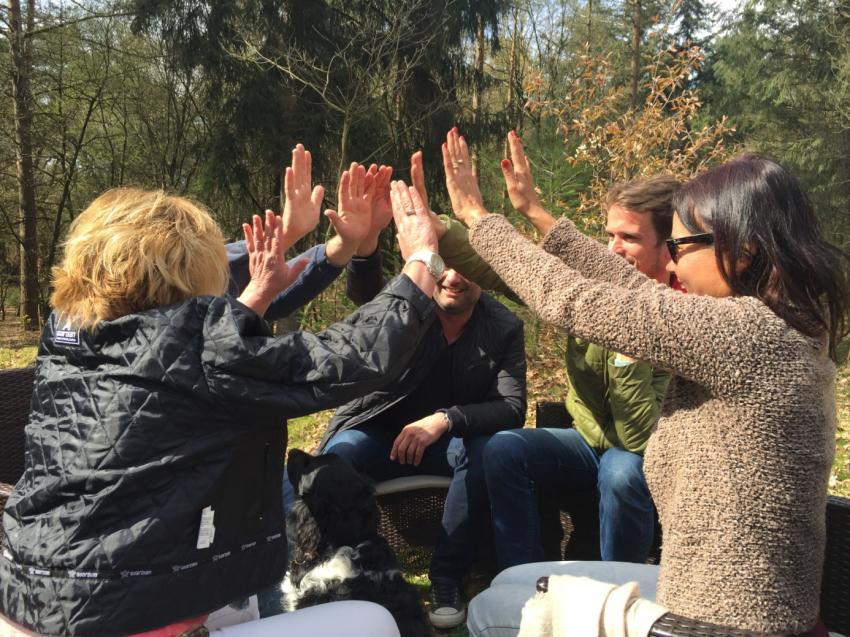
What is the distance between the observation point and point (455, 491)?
2850mm

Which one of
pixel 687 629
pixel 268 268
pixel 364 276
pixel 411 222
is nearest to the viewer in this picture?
pixel 687 629

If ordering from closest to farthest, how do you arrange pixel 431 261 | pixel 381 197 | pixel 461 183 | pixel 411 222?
pixel 431 261
pixel 411 222
pixel 461 183
pixel 381 197

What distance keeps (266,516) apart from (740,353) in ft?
3.54

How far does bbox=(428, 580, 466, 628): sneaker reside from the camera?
2781 millimetres

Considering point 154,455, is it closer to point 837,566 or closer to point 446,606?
point 446,606

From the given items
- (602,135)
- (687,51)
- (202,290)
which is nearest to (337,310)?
(602,135)

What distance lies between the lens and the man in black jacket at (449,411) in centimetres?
285

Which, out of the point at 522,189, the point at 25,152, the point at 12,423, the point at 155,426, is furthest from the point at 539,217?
the point at 25,152

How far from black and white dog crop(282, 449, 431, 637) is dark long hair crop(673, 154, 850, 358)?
1249 millimetres

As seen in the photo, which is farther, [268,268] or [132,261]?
[268,268]

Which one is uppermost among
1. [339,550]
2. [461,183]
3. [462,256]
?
[461,183]

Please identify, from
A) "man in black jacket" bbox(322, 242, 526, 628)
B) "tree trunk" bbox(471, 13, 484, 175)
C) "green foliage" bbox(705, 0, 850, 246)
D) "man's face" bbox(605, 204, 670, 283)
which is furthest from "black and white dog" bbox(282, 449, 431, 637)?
"green foliage" bbox(705, 0, 850, 246)

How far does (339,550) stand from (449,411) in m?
0.98

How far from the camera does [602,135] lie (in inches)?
247
